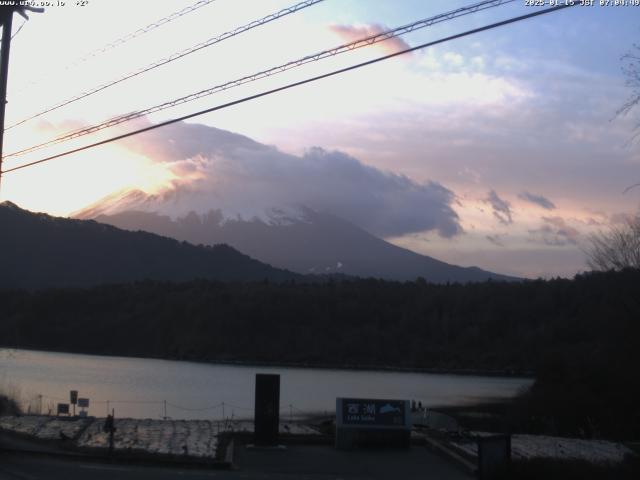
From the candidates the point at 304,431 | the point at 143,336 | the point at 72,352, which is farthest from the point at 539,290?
the point at 304,431

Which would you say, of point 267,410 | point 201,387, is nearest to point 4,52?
point 267,410

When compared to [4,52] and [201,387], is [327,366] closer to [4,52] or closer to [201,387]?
[201,387]

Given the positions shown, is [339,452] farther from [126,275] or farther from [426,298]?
[126,275]

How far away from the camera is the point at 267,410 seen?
22.4 meters

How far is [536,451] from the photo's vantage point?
2434 centimetres

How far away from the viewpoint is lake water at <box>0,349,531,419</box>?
52.5m

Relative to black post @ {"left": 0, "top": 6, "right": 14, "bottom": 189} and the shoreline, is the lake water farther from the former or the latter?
black post @ {"left": 0, "top": 6, "right": 14, "bottom": 189}

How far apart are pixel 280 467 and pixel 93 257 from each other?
431 ft

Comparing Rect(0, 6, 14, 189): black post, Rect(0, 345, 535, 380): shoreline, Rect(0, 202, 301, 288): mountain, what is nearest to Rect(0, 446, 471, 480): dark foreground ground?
Rect(0, 6, 14, 189): black post

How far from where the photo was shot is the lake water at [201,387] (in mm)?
52469

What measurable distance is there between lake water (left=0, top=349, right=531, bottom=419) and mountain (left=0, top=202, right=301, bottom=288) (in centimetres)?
3019

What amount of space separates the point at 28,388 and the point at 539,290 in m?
78.5

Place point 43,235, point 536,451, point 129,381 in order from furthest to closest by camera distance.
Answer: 1. point 43,235
2. point 129,381
3. point 536,451

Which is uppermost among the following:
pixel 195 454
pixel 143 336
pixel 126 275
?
pixel 126 275
